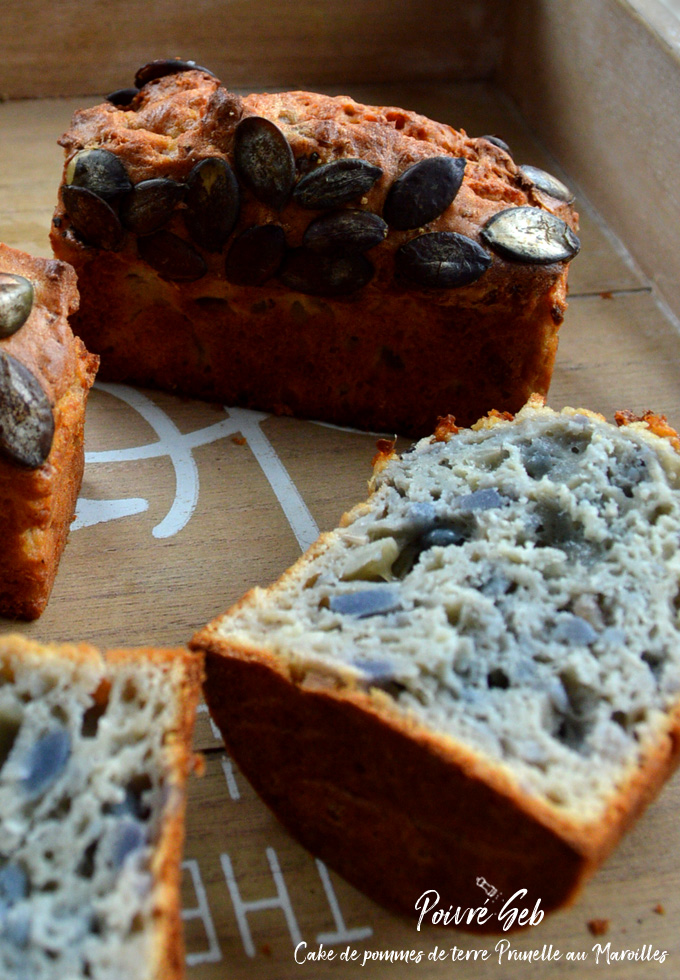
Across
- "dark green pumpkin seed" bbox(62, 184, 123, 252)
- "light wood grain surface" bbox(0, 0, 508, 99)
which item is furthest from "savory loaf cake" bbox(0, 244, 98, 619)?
"light wood grain surface" bbox(0, 0, 508, 99)

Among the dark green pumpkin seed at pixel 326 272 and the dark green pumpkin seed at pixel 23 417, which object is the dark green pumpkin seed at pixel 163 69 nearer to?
the dark green pumpkin seed at pixel 326 272

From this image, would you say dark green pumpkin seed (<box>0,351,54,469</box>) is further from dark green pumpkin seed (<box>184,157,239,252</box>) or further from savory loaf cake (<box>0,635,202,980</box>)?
dark green pumpkin seed (<box>184,157,239,252</box>)

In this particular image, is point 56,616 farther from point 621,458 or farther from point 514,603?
point 621,458

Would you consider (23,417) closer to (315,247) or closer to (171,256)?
(171,256)

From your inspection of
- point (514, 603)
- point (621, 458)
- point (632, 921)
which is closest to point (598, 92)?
point (621, 458)

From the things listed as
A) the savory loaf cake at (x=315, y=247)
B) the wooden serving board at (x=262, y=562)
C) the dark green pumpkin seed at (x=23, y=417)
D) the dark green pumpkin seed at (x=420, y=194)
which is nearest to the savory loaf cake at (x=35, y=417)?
the dark green pumpkin seed at (x=23, y=417)
